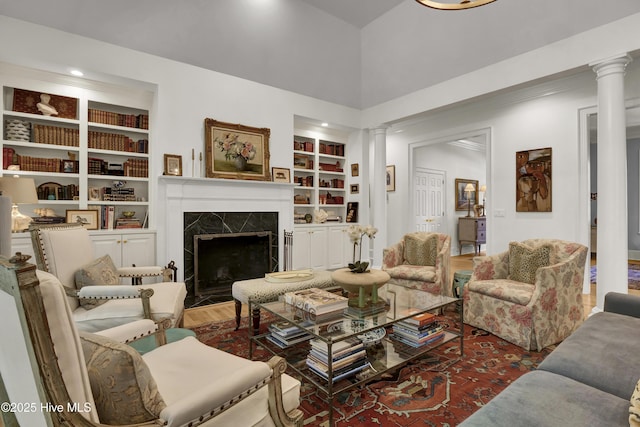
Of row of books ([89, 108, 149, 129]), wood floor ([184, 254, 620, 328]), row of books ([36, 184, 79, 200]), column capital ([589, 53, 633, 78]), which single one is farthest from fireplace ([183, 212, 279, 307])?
column capital ([589, 53, 633, 78])

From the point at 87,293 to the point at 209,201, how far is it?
85.3 inches

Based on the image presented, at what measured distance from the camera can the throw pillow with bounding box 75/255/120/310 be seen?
7.55 ft

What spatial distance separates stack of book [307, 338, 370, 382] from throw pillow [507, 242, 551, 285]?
6.26 ft

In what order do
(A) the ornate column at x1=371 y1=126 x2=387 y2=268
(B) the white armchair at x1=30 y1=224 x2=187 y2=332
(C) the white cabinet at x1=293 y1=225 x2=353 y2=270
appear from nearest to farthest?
(B) the white armchair at x1=30 y1=224 x2=187 y2=332 < (C) the white cabinet at x1=293 y1=225 x2=353 y2=270 < (A) the ornate column at x1=371 y1=126 x2=387 y2=268

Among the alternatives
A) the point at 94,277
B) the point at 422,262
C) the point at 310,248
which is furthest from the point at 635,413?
the point at 310,248

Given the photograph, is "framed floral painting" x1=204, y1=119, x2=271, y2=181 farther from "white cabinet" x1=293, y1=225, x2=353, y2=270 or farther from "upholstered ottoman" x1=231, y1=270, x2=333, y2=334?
"upholstered ottoman" x1=231, y1=270, x2=333, y2=334

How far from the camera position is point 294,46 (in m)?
5.06

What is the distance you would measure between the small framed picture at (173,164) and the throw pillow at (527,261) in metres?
3.88

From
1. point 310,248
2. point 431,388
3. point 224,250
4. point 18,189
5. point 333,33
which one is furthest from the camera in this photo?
point 333,33

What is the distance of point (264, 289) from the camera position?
2793mm

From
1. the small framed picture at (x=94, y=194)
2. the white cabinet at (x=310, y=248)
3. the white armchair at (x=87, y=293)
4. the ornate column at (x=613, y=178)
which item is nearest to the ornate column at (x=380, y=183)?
the white cabinet at (x=310, y=248)

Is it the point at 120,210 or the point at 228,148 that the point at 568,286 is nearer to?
the point at 228,148

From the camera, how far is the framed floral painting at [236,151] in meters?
4.28

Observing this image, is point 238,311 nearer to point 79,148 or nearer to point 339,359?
point 339,359
